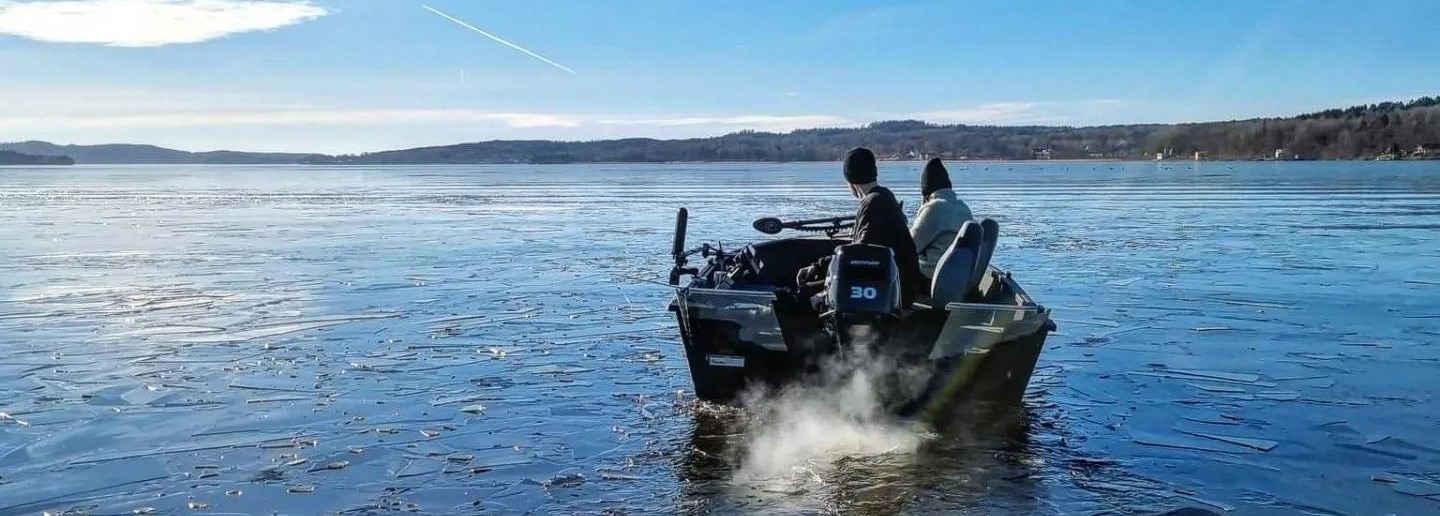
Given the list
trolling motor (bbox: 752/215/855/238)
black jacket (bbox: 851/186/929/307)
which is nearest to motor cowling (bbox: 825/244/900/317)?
black jacket (bbox: 851/186/929/307)

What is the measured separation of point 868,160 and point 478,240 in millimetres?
14548

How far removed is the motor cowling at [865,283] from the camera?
6574 millimetres

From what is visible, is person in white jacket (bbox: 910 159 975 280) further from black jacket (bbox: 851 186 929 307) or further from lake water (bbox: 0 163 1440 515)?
lake water (bbox: 0 163 1440 515)

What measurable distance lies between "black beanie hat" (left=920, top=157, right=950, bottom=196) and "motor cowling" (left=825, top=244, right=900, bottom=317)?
1821mm

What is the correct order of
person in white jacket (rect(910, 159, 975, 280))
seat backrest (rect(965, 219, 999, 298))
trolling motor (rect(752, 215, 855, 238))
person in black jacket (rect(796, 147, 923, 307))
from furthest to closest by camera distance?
trolling motor (rect(752, 215, 855, 238)) → person in white jacket (rect(910, 159, 975, 280)) → seat backrest (rect(965, 219, 999, 298)) → person in black jacket (rect(796, 147, 923, 307))

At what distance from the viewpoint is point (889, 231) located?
7.14 meters

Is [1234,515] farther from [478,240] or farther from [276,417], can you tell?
[478,240]

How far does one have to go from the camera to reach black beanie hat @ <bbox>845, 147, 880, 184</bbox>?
7.56 meters

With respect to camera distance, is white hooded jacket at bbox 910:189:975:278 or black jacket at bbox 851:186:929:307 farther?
white hooded jacket at bbox 910:189:975:278

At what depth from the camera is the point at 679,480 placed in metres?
6.31

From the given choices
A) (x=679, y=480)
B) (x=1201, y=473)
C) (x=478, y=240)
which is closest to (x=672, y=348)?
(x=679, y=480)

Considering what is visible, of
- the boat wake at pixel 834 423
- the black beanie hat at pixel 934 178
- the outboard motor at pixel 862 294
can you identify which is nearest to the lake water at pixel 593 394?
the boat wake at pixel 834 423

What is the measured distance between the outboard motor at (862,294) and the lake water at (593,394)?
0.68m

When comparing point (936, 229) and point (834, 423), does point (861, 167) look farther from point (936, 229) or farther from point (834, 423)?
point (834, 423)
